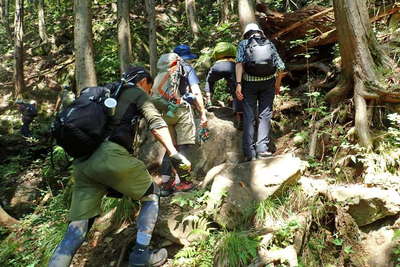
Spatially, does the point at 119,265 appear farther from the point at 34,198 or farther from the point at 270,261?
the point at 34,198

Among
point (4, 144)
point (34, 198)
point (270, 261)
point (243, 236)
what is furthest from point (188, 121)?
point (4, 144)

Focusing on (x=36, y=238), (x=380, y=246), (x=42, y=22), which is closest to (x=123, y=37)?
(x=36, y=238)

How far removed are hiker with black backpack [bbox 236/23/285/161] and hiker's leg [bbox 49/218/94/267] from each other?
2935mm

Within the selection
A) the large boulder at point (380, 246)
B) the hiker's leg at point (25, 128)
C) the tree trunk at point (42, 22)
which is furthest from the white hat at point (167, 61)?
the tree trunk at point (42, 22)

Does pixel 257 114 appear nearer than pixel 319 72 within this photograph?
Yes

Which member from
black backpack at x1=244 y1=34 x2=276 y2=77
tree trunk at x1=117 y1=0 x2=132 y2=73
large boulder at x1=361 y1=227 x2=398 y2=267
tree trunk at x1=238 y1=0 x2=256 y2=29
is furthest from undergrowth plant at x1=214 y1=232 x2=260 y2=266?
tree trunk at x1=117 y1=0 x2=132 y2=73

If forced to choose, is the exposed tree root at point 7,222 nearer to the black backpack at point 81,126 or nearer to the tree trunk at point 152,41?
the black backpack at point 81,126

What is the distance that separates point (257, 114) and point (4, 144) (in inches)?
415

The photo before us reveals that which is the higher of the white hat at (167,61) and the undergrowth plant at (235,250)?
the white hat at (167,61)

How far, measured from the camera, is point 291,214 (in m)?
4.25

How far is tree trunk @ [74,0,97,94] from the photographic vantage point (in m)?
5.93

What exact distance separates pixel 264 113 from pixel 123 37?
6431mm

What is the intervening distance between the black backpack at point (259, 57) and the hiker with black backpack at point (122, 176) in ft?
6.61

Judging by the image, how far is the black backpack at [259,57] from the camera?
5.09 metres
